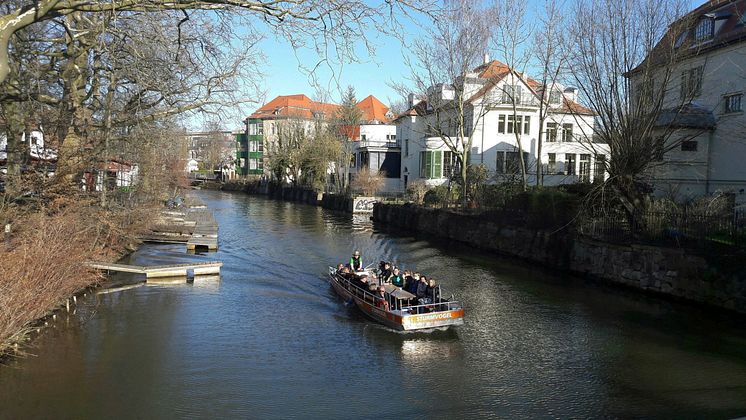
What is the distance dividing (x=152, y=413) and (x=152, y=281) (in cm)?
1078

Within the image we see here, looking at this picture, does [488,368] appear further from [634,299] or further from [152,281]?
[152,281]

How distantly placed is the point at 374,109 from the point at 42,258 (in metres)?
88.7

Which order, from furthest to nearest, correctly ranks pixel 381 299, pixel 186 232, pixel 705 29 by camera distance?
pixel 186 232 < pixel 705 29 < pixel 381 299

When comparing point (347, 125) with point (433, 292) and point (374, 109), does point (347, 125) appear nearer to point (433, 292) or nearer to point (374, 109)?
point (374, 109)

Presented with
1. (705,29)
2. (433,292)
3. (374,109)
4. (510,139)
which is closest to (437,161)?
(510,139)

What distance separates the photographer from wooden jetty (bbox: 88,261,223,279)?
19.7 meters

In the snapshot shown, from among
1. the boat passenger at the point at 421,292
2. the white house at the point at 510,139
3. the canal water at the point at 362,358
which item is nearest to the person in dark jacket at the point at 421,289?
the boat passenger at the point at 421,292

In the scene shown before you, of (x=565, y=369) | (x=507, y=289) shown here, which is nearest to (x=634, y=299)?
(x=507, y=289)

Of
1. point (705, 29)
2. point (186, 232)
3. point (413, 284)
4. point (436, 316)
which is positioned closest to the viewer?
point (436, 316)

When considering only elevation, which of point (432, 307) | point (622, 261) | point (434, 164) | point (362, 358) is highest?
point (434, 164)

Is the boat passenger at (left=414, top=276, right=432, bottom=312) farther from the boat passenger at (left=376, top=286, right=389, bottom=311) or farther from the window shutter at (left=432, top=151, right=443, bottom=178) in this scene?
the window shutter at (left=432, top=151, right=443, bottom=178)

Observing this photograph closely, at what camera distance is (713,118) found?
92.7 feet

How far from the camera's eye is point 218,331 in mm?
14992

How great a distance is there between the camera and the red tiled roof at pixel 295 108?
72.8 metres
